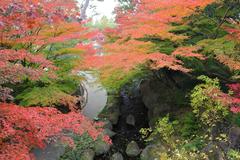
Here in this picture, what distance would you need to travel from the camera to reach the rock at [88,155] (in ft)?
33.7

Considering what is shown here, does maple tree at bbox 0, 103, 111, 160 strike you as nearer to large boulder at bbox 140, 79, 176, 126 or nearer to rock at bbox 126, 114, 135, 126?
large boulder at bbox 140, 79, 176, 126

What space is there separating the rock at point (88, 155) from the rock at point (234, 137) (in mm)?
4219

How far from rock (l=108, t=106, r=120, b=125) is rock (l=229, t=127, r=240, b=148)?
17.1 ft

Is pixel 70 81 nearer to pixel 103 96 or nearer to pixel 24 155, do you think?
pixel 24 155

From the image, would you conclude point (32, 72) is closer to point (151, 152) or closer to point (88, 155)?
point (88, 155)

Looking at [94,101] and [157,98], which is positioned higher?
[157,98]

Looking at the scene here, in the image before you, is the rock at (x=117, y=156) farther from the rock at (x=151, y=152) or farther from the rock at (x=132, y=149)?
the rock at (x=151, y=152)

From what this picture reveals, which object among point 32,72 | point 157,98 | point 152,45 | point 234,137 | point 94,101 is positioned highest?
point 152,45

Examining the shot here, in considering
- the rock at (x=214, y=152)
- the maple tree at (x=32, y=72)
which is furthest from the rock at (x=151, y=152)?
the maple tree at (x=32, y=72)

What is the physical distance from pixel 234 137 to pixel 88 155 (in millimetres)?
4351

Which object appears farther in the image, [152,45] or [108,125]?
[108,125]

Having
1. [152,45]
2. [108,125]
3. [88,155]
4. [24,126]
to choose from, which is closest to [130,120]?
[108,125]

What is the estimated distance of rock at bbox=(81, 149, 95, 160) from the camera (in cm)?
1028

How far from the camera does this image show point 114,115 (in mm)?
13117
